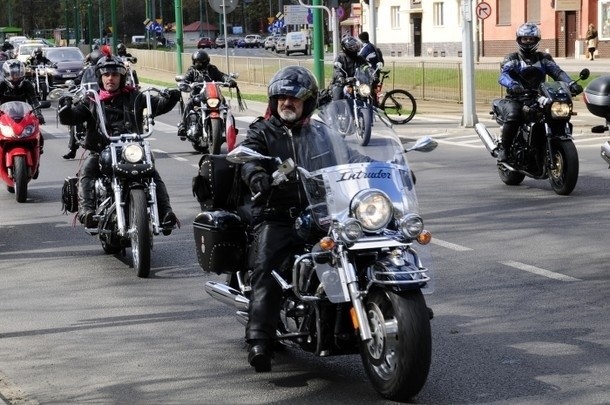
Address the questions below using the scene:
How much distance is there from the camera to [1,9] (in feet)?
519

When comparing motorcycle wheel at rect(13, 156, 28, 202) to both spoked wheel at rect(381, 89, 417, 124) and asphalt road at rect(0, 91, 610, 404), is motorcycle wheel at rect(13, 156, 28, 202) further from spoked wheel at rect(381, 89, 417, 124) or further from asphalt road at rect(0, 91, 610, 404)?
spoked wheel at rect(381, 89, 417, 124)

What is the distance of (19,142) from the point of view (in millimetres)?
15195

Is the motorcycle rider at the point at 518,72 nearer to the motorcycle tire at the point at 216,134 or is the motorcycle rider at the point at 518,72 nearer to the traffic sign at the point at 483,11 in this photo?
the motorcycle tire at the point at 216,134

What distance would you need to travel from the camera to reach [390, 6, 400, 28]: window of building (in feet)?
292

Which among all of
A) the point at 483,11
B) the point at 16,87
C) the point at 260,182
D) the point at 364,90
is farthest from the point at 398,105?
the point at 260,182

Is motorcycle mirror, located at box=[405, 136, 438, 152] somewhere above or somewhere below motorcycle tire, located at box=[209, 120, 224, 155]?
above

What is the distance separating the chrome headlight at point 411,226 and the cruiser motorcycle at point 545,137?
8338 mm

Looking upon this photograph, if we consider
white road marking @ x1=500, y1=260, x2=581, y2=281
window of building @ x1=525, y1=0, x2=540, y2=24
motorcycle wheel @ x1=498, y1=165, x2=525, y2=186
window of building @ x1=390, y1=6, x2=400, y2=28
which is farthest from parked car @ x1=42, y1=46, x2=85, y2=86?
window of building @ x1=390, y1=6, x2=400, y2=28

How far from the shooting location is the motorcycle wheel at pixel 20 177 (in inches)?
593

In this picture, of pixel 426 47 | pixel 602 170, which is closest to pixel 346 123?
pixel 602 170

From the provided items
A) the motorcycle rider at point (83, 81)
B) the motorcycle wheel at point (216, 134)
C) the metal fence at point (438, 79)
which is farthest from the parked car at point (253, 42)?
the motorcycle wheel at point (216, 134)

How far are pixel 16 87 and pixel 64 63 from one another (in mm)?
34712

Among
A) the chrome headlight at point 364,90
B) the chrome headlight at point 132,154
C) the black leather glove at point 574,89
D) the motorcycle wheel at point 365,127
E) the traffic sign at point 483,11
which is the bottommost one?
the chrome headlight at point 364,90

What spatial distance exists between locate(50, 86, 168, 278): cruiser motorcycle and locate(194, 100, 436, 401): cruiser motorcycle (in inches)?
136
